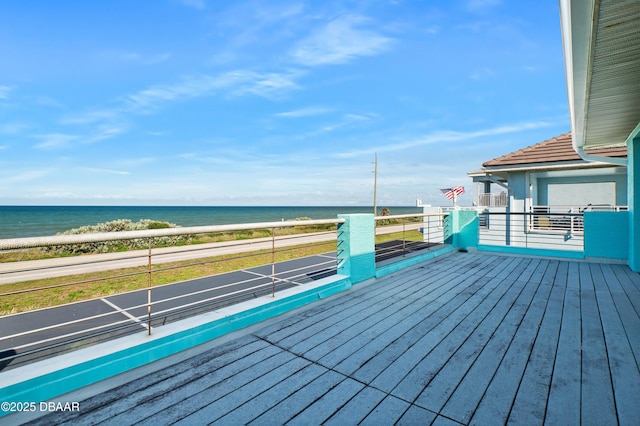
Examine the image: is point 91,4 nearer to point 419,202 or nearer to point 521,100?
point 419,202

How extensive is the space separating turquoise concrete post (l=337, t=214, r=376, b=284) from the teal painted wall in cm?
467

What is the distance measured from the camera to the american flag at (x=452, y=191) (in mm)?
7910

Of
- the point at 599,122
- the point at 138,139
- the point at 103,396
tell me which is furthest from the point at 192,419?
the point at 138,139

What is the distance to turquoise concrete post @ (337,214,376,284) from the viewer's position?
11.8ft

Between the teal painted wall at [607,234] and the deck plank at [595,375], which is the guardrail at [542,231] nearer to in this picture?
the teal painted wall at [607,234]

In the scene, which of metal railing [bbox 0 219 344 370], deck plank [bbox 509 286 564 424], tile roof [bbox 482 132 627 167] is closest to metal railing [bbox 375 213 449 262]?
metal railing [bbox 0 219 344 370]

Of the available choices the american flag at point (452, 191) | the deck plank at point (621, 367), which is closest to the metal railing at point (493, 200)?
the american flag at point (452, 191)

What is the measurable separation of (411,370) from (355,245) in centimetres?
195

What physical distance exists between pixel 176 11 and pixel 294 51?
3.19 metres

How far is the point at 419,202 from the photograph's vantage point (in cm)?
920

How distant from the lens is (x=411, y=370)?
1.86 meters

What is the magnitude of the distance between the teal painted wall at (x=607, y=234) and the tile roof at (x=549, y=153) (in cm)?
410

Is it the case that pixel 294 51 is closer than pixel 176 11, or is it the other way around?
pixel 176 11

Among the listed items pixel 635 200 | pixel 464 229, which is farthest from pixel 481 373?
pixel 464 229
